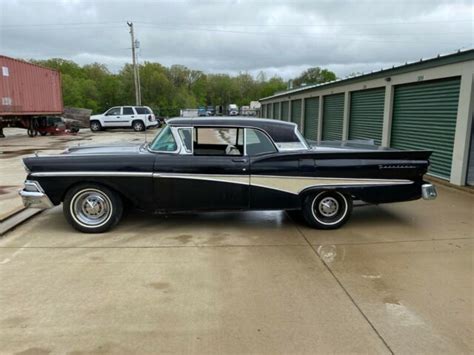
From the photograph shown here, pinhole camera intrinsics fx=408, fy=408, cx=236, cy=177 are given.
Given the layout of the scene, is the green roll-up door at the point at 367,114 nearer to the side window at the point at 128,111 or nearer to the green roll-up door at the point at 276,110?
the green roll-up door at the point at 276,110

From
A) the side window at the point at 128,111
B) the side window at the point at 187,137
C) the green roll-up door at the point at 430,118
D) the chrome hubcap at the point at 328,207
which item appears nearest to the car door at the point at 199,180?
the side window at the point at 187,137

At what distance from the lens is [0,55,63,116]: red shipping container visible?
20.0 metres

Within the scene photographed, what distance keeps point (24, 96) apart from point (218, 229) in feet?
65.9

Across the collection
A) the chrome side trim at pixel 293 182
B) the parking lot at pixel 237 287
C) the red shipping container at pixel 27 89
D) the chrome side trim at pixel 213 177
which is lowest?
the parking lot at pixel 237 287

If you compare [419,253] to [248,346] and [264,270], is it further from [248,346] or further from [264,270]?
A: [248,346]

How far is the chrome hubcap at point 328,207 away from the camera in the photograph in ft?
18.5

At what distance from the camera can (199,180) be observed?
17.5 ft

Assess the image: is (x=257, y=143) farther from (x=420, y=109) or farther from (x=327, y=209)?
(x=420, y=109)

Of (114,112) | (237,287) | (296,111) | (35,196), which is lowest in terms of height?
(237,287)

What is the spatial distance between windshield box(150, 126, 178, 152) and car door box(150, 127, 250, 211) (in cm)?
5

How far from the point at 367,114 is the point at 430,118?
3713 mm

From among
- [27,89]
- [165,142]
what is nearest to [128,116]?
[27,89]

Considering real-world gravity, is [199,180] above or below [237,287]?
above

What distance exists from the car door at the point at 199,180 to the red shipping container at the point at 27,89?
59.0ft
